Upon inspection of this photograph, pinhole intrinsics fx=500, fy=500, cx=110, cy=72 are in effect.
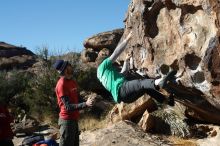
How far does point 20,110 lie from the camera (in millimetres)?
21016

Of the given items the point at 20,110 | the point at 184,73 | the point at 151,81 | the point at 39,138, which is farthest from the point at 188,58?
the point at 20,110

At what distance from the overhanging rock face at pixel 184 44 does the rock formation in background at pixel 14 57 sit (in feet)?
79.6

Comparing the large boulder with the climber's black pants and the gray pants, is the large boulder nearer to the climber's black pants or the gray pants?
the climber's black pants

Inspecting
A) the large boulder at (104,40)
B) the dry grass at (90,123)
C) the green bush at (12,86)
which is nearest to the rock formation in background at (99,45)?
the large boulder at (104,40)

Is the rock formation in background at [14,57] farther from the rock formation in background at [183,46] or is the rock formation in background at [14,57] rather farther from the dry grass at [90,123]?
the rock formation in background at [183,46]

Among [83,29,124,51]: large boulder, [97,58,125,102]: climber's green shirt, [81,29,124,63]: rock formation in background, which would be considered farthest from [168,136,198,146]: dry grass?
[83,29,124,51]: large boulder

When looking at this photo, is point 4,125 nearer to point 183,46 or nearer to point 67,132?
point 67,132

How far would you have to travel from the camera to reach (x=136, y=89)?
8.90 meters

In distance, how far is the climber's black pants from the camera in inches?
349

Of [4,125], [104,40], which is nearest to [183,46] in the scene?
[4,125]

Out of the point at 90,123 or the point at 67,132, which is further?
the point at 90,123

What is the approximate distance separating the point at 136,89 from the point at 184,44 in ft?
6.36

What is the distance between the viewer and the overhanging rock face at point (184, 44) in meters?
9.59

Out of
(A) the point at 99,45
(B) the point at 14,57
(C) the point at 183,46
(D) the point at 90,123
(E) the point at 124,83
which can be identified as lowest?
(D) the point at 90,123
